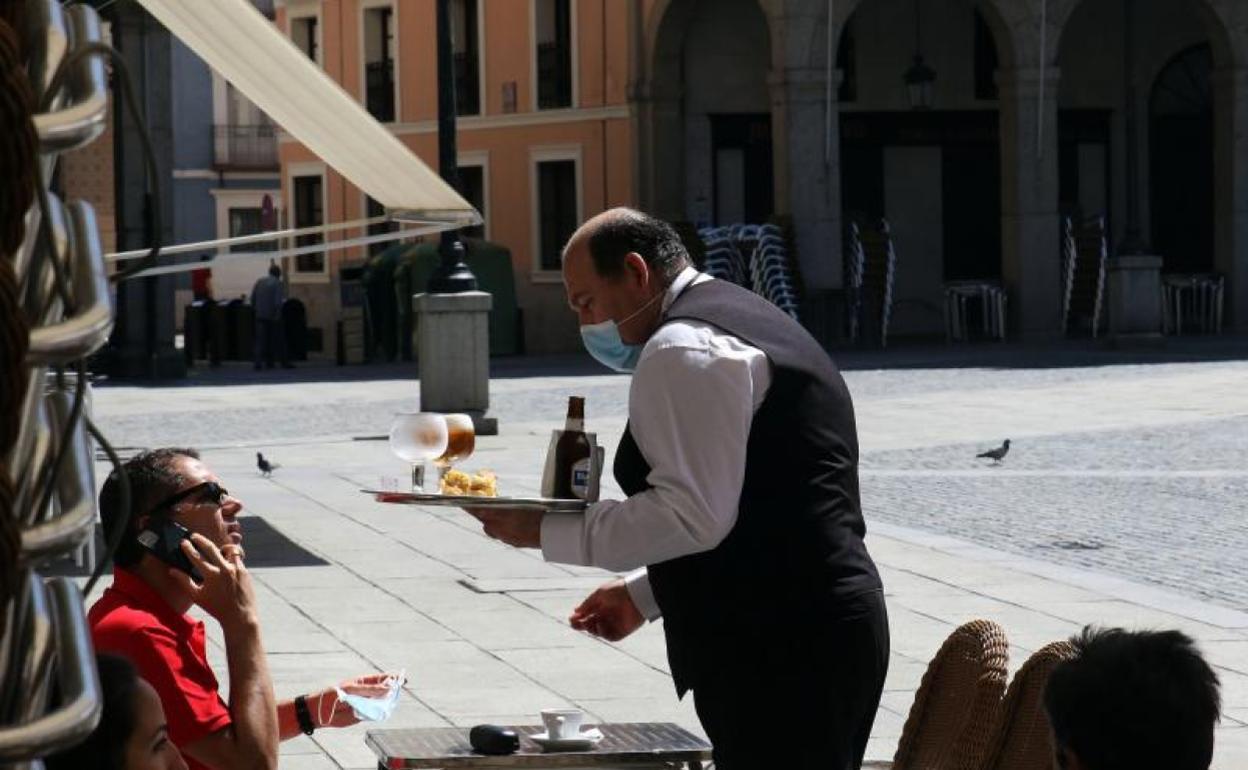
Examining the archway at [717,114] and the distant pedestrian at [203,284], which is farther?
the distant pedestrian at [203,284]

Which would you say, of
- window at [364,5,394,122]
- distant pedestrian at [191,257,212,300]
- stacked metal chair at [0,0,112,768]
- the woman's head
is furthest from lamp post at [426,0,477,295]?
distant pedestrian at [191,257,212,300]

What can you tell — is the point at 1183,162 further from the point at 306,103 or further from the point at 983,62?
the point at 306,103

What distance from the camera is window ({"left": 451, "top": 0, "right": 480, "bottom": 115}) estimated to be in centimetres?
4128

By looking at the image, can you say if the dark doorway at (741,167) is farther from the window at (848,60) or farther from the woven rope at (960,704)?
the woven rope at (960,704)

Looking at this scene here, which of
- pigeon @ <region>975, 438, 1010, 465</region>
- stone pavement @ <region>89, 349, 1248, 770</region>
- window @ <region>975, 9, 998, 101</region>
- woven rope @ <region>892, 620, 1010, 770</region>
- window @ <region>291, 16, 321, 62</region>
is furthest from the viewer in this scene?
window @ <region>291, 16, 321, 62</region>

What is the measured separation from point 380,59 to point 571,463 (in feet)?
133

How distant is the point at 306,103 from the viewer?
852 cm

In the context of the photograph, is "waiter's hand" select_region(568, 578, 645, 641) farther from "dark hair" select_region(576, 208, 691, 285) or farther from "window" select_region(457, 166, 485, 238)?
"window" select_region(457, 166, 485, 238)

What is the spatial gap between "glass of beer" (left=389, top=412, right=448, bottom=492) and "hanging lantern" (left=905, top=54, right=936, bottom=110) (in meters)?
30.9

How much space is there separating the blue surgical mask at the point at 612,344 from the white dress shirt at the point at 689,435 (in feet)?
0.57

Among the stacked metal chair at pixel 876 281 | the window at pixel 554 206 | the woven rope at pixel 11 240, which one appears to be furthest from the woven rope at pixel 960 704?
the window at pixel 554 206

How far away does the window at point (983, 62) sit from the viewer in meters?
37.6

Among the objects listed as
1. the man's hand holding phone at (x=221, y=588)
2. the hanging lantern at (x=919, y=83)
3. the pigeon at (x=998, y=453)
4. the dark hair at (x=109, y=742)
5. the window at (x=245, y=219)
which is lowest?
→ the pigeon at (x=998, y=453)

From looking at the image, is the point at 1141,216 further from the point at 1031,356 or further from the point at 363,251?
the point at 363,251
